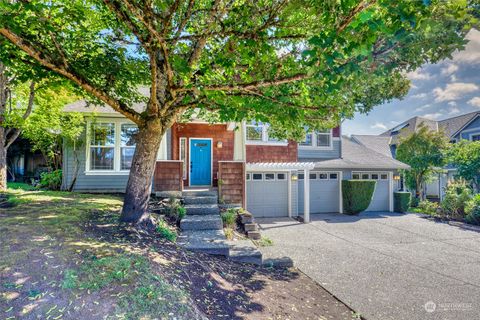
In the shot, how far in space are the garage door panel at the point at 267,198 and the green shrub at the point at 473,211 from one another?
26.0 feet

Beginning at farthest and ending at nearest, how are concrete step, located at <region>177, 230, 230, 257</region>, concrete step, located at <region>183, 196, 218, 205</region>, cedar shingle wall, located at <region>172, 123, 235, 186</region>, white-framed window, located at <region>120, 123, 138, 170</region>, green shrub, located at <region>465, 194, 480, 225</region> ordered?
cedar shingle wall, located at <region>172, 123, 235, 186</region> → green shrub, located at <region>465, 194, 480, 225</region> → white-framed window, located at <region>120, 123, 138, 170</region> → concrete step, located at <region>183, 196, 218, 205</region> → concrete step, located at <region>177, 230, 230, 257</region>

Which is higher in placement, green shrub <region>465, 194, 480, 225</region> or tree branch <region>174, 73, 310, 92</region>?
tree branch <region>174, 73, 310, 92</region>

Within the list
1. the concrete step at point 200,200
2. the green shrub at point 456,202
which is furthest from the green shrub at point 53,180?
the green shrub at point 456,202

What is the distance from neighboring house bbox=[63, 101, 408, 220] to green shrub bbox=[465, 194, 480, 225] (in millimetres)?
3502

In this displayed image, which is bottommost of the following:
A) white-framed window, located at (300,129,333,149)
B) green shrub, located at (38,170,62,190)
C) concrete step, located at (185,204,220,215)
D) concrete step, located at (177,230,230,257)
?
concrete step, located at (177,230,230,257)

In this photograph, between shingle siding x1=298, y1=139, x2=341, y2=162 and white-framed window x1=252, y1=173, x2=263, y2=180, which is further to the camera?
shingle siding x1=298, y1=139, x2=341, y2=162

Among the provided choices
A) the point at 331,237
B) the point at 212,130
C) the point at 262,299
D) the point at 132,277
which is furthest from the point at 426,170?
the point at 132,277

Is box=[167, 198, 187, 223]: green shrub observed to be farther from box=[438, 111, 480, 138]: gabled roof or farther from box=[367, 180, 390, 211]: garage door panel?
box=[438, 111, 480, 138]: gabled roof

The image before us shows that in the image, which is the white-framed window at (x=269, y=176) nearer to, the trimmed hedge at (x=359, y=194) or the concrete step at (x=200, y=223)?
the trimmed hedge at (x=359, y=194)

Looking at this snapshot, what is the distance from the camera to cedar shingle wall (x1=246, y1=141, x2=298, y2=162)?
12.0 metres

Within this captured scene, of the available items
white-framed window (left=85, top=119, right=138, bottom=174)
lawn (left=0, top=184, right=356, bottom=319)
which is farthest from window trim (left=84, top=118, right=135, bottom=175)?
lawn (left=0, top=184, right=356, bottom=319)

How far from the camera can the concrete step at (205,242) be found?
200 inches

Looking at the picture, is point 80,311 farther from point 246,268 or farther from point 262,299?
point 246,268

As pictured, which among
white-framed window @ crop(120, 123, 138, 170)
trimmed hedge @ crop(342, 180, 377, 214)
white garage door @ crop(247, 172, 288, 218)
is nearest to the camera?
white-framed window @ crop(120, 123, 138, 170)
